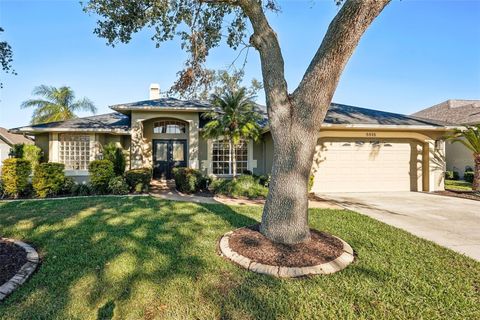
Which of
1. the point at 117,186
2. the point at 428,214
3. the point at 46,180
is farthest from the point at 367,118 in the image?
the point at 46,180

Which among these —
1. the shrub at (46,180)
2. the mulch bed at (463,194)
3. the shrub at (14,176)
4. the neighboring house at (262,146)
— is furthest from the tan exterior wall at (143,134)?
the mulch bed at (463,194)

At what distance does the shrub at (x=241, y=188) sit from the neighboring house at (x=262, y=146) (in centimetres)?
244

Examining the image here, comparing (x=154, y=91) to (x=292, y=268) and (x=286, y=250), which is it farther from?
(x=292, y=268)

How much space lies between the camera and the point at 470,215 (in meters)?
7.52

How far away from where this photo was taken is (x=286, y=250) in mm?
4285

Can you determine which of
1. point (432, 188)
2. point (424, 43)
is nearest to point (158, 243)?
point (432, 188)

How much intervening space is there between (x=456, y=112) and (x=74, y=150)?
27056 millimetres

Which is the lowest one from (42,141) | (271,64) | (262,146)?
(262,146)

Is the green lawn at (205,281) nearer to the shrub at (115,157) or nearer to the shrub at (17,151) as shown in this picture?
the shrub at (115,157)

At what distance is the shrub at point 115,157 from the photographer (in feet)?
37.9

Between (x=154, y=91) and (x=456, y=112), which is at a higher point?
(x=154, y=91)

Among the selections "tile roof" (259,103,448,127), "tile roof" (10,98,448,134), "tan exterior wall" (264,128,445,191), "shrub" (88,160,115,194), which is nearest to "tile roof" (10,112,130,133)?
"tile roof" (10,98,448,134)

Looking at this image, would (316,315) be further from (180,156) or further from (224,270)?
(180,156)

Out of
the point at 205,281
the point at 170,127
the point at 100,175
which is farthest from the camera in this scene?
the point at 170,127
